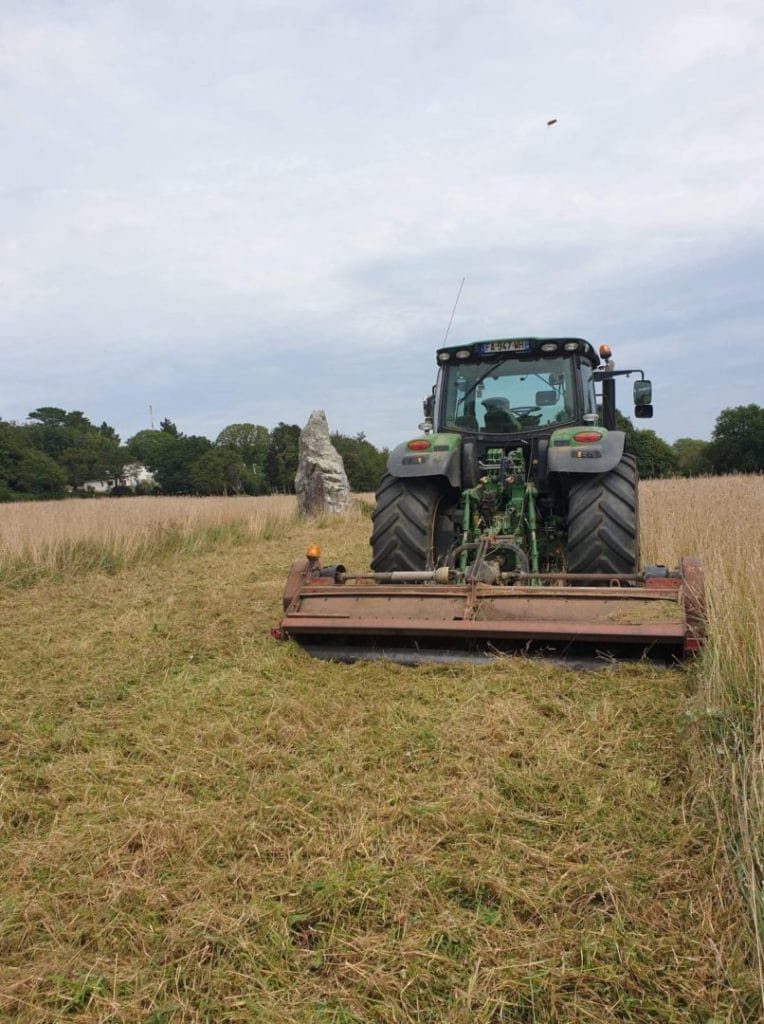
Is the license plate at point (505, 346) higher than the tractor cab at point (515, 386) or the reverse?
higher

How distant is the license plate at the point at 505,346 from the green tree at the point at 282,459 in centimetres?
3222

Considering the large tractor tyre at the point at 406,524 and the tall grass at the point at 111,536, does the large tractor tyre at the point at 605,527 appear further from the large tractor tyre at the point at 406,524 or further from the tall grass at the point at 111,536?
the tall grass at the point at 111,536

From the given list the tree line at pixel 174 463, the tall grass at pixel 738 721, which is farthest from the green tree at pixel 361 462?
the tall grass at pixel 738 721

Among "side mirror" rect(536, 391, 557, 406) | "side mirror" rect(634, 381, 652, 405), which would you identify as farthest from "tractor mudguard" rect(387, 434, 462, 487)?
"side mirror" rect(634, 381, 652, 405)

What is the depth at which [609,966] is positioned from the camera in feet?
6.21

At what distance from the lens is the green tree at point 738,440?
112 feet

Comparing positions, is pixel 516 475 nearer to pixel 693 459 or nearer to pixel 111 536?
pixel 111 536

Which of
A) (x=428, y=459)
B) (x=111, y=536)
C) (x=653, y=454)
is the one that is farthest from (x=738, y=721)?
(x=653, y=454)

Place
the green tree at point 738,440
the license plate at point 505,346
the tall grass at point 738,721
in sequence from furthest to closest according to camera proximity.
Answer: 1. the green tree at point 738,440
2. the license plate at point 505,346
3. the tall grass at point 738,721

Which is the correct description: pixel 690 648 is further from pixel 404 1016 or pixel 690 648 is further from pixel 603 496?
pixel 404 1016

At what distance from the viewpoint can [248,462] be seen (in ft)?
169

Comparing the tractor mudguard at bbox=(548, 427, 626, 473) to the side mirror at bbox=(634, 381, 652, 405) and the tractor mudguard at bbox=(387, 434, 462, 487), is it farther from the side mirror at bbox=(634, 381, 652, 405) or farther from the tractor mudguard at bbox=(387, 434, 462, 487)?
the side mirror at bbox=(634, 381, 652, 405)

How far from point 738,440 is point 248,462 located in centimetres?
2980

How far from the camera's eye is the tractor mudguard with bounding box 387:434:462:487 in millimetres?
5141
